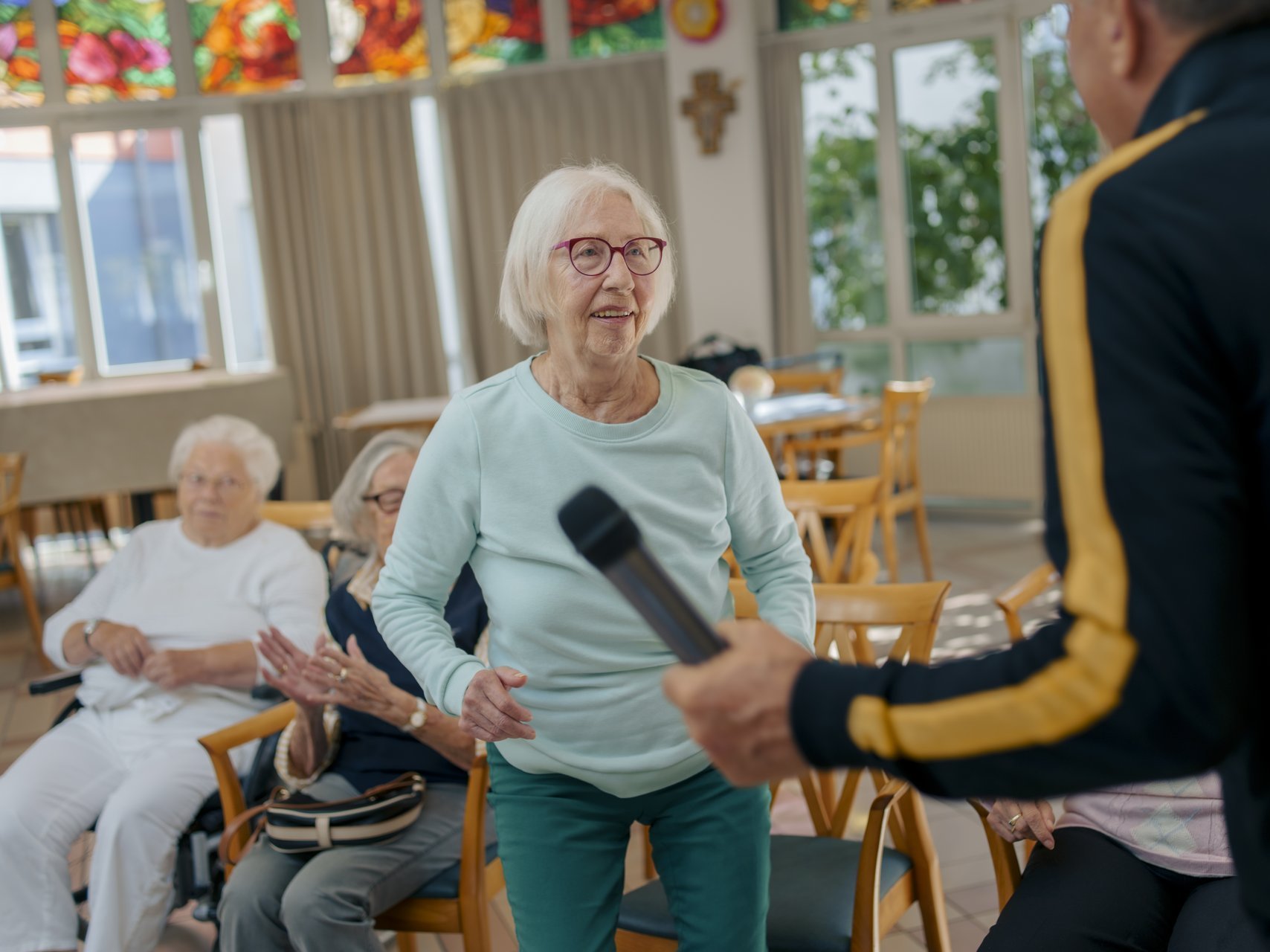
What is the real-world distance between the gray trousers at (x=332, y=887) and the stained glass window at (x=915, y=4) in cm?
600

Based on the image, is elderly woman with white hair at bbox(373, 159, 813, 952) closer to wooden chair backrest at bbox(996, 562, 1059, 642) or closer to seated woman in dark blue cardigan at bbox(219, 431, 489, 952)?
seated woman in dark blue cardigan at bbox(219, 431, 489, 952)

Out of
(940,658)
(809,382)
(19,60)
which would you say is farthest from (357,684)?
(19,60)

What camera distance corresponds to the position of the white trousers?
2148mm

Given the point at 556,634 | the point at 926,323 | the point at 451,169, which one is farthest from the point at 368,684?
the point at 451,169

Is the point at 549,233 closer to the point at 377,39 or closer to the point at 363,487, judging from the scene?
the point at 363,487

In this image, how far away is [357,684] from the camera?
1.91 metres

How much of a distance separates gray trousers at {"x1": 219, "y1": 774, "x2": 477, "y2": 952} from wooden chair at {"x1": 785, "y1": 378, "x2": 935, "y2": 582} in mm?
3200

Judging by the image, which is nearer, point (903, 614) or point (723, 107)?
point (903, 614)

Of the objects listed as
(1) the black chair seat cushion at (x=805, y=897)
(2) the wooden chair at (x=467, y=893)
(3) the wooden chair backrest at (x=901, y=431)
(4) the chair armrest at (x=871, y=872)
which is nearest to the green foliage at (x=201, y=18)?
(3) the wooden chair backrest at (x=901, y=431)

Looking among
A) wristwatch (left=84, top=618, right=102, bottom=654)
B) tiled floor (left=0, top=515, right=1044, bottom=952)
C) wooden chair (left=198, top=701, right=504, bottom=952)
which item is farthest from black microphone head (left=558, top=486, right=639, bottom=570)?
wristwatch (left=84, top=618, right=102, bottom=654)

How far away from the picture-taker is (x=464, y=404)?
150 cm

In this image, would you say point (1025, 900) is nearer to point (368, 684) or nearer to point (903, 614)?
point (903, 614)

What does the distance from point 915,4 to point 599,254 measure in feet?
19.8

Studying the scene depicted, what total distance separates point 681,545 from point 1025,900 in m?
0.60
